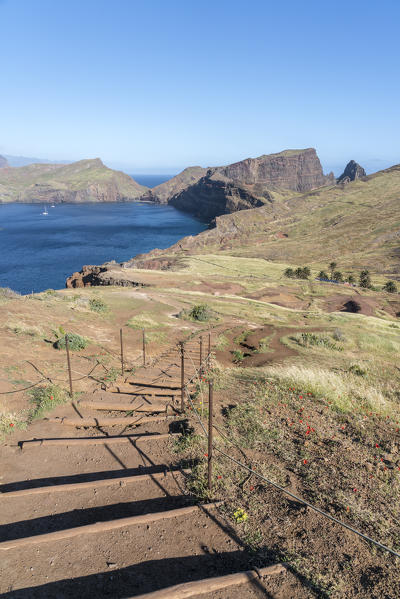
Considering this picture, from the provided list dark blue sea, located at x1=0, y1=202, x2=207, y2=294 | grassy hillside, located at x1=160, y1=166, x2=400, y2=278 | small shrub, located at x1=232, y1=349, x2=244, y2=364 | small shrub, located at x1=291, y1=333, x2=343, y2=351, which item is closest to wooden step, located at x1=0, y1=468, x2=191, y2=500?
small shrub, located at x1=232, y1=349, x2=244, y2=364

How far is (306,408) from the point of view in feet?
42.2

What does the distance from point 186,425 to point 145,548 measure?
4.79 meters

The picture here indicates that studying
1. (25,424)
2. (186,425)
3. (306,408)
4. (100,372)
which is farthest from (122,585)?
(100,372)

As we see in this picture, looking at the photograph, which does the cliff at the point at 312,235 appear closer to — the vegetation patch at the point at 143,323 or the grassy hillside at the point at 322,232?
the grassy hillside at the point at 322,232

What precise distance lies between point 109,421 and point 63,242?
13600cm

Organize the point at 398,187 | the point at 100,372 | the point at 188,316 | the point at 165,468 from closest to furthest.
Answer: the point at 165,468 < the point at 100,372 < the point at 188,316 < the point at 398,187

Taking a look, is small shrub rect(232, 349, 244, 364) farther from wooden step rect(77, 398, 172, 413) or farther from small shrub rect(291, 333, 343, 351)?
wooden step rect(77, 398, 172, 413)

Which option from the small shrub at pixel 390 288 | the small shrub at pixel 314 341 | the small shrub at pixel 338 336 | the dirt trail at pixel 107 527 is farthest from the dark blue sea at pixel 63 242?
the dirt trail at pixel 107 527

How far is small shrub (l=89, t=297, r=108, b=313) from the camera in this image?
2668 cm

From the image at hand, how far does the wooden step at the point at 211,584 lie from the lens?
5.57 m

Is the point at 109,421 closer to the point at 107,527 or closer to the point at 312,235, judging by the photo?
the point at 107,527

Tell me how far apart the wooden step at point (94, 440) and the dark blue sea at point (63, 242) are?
74.3m

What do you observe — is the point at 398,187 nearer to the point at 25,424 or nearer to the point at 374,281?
the point at 374,281

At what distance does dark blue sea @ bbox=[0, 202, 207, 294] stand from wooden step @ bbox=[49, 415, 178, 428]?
7320 centimetres
